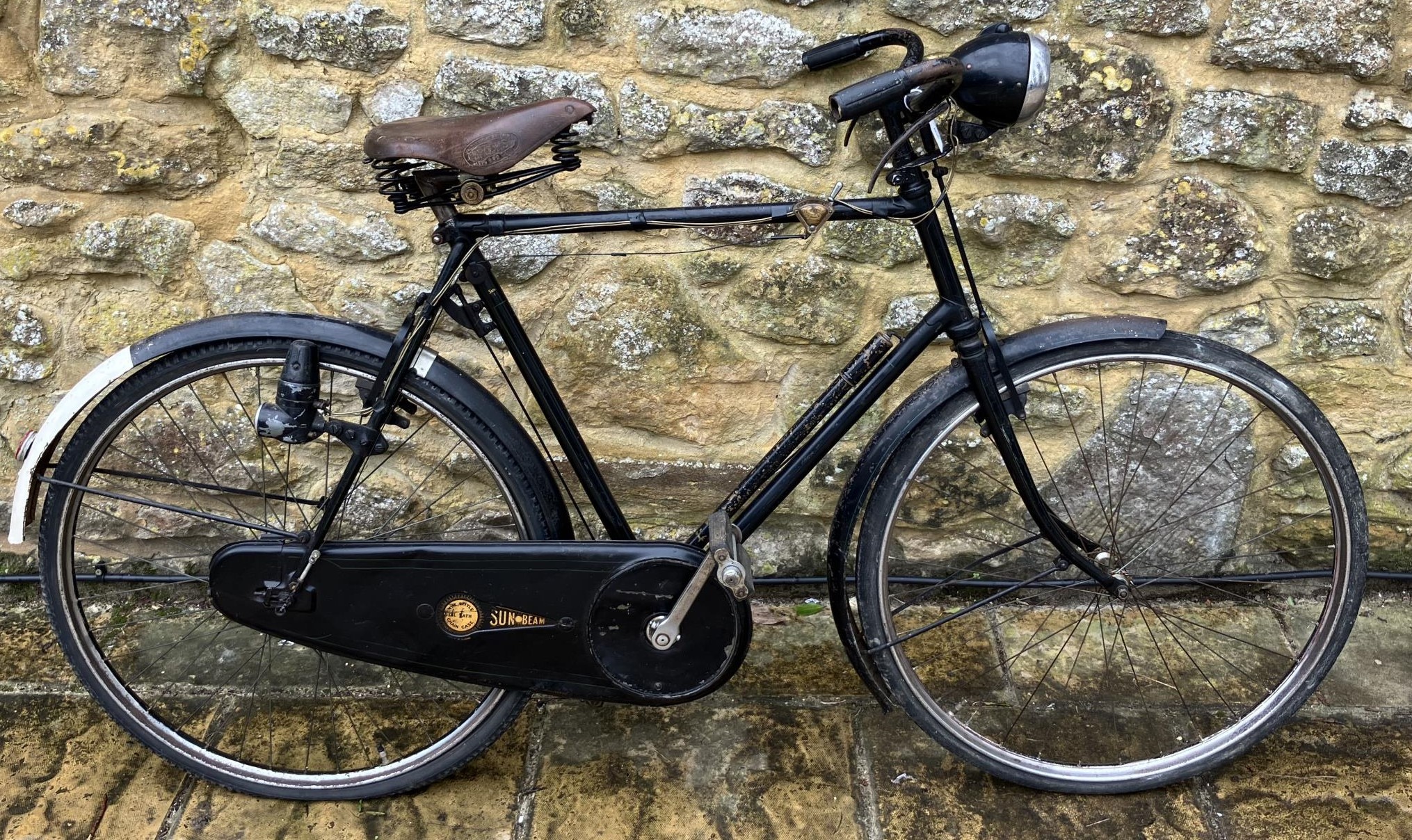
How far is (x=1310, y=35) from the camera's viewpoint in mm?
2258

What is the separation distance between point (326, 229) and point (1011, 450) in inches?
64.7

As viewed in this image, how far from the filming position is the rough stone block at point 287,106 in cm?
234

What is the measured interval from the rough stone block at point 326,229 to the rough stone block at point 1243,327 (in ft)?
6.46

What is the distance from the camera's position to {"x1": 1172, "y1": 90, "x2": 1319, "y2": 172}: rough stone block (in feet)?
7.61

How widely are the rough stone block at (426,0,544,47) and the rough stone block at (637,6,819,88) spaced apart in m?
0.23

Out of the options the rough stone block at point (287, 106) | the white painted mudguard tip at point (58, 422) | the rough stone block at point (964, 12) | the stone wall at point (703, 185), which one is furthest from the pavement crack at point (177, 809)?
the rough stone block at point (964, 12)

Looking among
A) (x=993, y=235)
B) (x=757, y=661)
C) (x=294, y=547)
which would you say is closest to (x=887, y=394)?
(x=993, y=235)

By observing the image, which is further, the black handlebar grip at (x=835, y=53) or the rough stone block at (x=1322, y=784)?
the rough stone block at (x=1322, y=784)

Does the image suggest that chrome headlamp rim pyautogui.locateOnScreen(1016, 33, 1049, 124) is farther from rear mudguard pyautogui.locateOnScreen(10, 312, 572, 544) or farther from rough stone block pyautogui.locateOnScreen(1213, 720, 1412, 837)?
rough stone block pyautogui.locateOnScreen(1213, 720, 1412, 837)

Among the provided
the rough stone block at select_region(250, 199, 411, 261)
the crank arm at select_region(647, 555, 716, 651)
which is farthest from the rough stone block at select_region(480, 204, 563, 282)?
the crank arm at select_region(647, 555, 716, 651)

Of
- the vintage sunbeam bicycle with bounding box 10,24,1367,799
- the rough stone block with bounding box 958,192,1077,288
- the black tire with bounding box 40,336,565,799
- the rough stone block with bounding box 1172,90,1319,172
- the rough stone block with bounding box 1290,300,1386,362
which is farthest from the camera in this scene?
the rough stone block with bounding box 1290,300,1386,362

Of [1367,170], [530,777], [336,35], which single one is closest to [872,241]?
[1367,170]

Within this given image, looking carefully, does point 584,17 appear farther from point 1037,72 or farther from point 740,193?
point 1037,72

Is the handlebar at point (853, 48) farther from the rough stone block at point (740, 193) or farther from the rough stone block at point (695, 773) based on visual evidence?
the rough stone block at point (695, 773)
